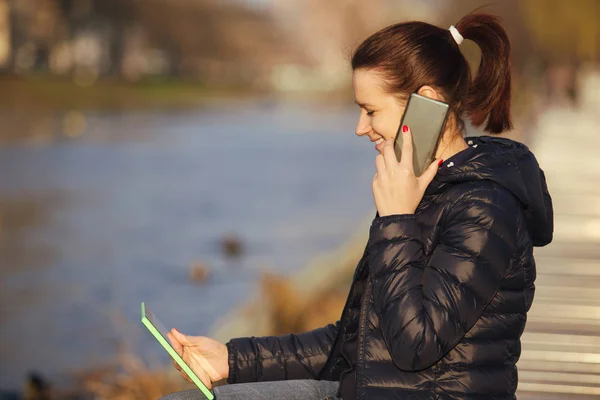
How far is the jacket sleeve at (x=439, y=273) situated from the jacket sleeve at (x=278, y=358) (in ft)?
1.36

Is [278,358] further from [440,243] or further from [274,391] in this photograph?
[440,243]

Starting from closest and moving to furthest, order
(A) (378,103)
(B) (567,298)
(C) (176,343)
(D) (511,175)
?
(D) (511,175) → (A) (378,103) → (C) (176,343) → (B) (567,298)

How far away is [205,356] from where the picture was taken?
2205 millimetres

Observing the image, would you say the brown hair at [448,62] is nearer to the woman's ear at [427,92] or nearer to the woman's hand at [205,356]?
the woman's ear at [427,92]

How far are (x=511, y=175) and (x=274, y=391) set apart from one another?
2.23 ft

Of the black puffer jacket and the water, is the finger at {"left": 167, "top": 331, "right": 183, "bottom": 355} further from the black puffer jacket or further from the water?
the water

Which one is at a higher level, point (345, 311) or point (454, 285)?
point (454, 285)

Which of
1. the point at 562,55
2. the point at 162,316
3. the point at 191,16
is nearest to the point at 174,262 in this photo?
the point at 162,316

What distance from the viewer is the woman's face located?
1.99 m

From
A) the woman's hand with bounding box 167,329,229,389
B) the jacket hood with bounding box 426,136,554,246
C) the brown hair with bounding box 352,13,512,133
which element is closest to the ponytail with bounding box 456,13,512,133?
the brown hair with bounding box 352,13,512,133

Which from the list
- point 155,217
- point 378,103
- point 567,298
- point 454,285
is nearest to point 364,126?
point 378,103

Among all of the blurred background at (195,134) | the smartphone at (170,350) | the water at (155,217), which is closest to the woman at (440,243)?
the smartphone at (170,350)

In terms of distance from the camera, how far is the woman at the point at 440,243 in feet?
5.88

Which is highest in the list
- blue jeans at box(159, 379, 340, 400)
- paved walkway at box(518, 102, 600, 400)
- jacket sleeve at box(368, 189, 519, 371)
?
jacket sleeve at box(368, 189, 519, 371)
